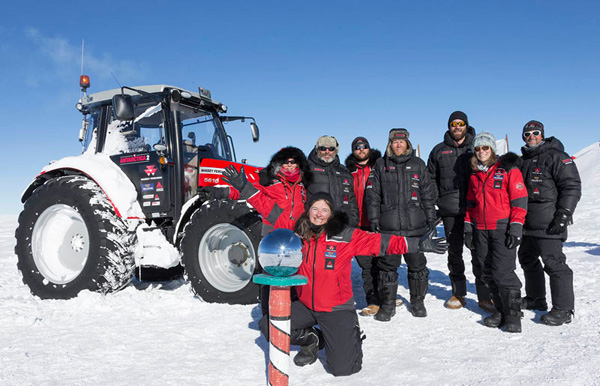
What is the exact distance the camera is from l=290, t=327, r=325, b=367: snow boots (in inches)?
115

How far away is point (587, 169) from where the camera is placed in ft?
86.9

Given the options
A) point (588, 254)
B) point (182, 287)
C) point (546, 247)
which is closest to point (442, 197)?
point (546, 247)

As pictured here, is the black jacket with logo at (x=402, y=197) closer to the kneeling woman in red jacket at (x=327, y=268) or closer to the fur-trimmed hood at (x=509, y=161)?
the fur-trimmed hood at (x=509, y=161)

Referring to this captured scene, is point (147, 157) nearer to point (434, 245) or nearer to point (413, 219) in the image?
point (413, 219)

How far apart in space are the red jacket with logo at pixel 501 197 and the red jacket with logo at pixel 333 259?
47.6 inches

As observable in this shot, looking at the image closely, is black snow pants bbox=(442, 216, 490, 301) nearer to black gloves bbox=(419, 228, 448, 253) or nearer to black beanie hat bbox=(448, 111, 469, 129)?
black beanie hat bbox=(448, 111, 469, 129)

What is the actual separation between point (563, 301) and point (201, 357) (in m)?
3.09

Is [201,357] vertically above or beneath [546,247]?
beneath

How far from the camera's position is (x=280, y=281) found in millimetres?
2342

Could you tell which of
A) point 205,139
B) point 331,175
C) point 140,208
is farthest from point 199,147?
point 331,175

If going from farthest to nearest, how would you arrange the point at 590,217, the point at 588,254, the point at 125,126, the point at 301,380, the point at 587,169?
the point at 587,169
the point at 590,217
the point at 588,254
the point at 125,126
the point at 301,380

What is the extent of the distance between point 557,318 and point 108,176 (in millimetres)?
4697

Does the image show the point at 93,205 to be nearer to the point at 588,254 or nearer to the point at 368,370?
the point at 368,370

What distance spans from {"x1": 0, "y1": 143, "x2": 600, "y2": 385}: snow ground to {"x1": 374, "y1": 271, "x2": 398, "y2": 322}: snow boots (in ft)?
0.27
